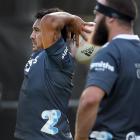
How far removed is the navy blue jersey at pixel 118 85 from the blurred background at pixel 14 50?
4.18 metres

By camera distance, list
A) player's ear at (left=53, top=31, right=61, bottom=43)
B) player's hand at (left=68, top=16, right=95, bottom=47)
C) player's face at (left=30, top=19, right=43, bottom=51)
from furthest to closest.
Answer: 1. player's face at (left=30, top=19, right=43, bottom=51)
2. player's hand at (left=68, top=16, right=95, bottom=47)
3. player's ear at (left=53, top=31, right=61, bottom=43)

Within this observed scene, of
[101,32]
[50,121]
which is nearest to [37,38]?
[50,121]

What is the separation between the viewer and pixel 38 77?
5.72m

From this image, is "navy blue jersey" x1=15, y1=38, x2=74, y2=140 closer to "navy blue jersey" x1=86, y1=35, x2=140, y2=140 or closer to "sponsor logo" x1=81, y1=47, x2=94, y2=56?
"sponsor logo" x1=81, y1=47, x2=94, y2=56

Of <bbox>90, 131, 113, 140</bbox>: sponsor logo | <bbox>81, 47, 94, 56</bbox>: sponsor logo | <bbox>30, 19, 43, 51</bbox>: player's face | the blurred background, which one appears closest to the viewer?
<bbox>90, 131, 113, 140</bbox>: sponsor logo

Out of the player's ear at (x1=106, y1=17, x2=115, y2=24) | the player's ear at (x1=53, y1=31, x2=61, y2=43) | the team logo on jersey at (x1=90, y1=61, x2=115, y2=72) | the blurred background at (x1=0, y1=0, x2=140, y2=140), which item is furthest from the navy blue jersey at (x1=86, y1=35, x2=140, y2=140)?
the blurred background at (x1=0, y1=0, x2=140, y2=140)

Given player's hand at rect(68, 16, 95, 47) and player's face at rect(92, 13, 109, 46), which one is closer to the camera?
player's face at rect(92, 13, 109, 46)

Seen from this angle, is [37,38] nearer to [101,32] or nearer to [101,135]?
[101,32]

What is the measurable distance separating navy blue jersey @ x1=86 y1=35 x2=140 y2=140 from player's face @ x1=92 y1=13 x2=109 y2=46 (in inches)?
4.9

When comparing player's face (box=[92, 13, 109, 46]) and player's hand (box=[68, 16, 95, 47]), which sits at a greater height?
player's face (box=[92, 13, 109, 46])

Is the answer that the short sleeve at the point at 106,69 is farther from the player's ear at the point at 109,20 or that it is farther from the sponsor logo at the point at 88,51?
the sponsor logo at the point at 88,51

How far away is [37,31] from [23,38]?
248 cm

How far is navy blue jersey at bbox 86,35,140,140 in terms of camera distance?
4289 mm

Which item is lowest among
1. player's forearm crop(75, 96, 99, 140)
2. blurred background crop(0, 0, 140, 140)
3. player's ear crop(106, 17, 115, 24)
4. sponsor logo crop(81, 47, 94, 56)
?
blurred background crop(0, 0, 140, 140)
